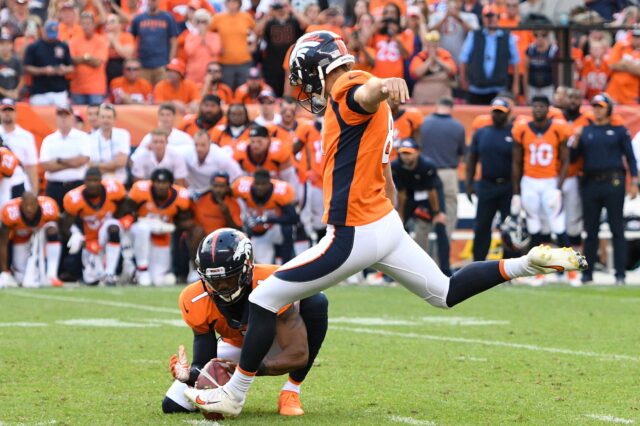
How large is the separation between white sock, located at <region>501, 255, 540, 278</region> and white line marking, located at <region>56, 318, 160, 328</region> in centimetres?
421

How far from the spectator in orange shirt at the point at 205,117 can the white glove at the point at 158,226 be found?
131 cm

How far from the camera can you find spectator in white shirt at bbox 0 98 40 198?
504 inches

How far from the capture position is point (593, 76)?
16.3m

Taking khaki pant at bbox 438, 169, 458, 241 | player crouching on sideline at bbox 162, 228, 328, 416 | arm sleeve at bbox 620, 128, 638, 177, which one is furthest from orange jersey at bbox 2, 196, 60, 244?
player crouching on sideline at bbox 162, 228, 328, 416

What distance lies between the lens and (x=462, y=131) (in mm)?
13750

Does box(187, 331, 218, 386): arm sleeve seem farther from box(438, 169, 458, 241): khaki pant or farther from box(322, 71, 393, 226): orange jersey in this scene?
box(438, 169, 458, 241): khaki pant

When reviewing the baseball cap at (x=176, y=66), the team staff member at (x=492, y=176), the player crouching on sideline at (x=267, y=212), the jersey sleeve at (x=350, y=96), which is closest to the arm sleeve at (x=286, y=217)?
the player crouching on sideline at (x=267, y=212)

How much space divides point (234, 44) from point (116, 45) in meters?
1.39

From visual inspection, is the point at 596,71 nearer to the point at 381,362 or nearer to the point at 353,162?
the point at 381,362

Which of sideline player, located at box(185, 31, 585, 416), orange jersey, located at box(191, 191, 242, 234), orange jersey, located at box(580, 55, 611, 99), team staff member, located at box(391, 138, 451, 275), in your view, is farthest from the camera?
orange jersey, located at box(580, 55, 611, 99)

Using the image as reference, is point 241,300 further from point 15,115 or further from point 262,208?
point 15,115

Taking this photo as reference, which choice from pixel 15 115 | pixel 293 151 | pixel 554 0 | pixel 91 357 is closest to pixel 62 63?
pixel 15 115

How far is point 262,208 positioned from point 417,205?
1539 mm

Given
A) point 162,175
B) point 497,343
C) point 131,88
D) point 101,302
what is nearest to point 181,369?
point 497,343
